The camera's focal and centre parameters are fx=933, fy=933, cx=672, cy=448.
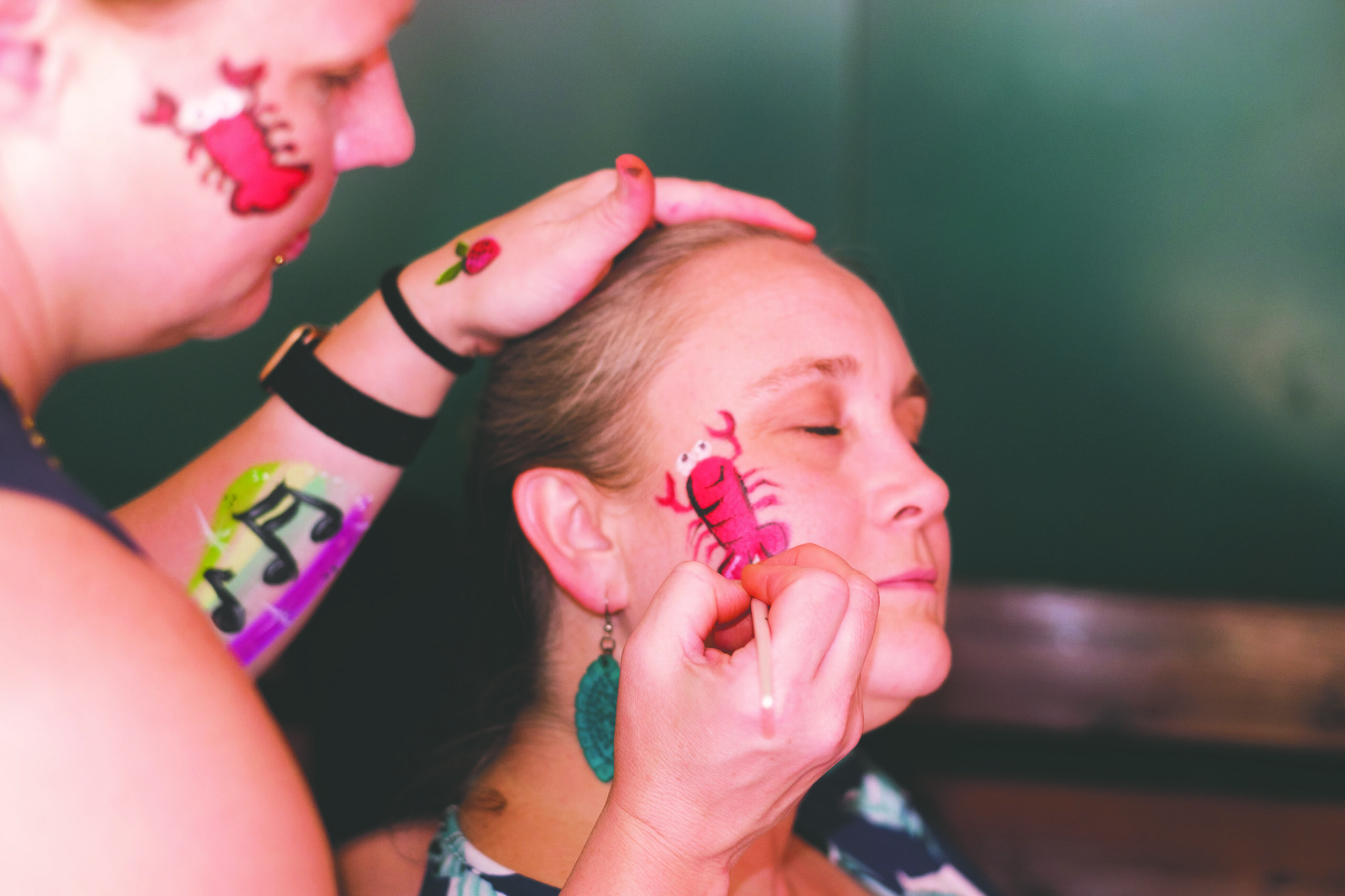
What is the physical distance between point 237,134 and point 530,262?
0.51 m

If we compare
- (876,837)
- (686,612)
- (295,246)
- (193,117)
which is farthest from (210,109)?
(876,837)

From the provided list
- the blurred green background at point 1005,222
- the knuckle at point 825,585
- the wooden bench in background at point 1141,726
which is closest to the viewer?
the knuckle at point 825,585

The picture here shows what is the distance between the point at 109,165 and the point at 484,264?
60 cm

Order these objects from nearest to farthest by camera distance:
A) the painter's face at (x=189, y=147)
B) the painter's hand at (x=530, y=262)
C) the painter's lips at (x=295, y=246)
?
the painter's face at (x=189, y=147), the painter's lips at (x=295, y=246), the painter's hand at (x=530, y=262)

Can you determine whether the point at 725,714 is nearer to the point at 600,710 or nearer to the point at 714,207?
the point at 600,710

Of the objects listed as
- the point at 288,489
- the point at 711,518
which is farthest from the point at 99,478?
the point at 711,518

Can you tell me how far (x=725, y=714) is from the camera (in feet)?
2.26

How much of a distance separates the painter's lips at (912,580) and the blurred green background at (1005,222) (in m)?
1.16

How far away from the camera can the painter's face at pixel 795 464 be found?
1.05 meters

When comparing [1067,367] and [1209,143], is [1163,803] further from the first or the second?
[1209,143]

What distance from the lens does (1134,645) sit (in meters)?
1.91

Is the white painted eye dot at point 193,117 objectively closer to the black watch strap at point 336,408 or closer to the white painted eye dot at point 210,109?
the white painted eye dot at point 210,109

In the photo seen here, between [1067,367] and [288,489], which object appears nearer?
[288,489]

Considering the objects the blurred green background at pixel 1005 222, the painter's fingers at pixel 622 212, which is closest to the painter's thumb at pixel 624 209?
the painter's fingers at pixel 622 212
